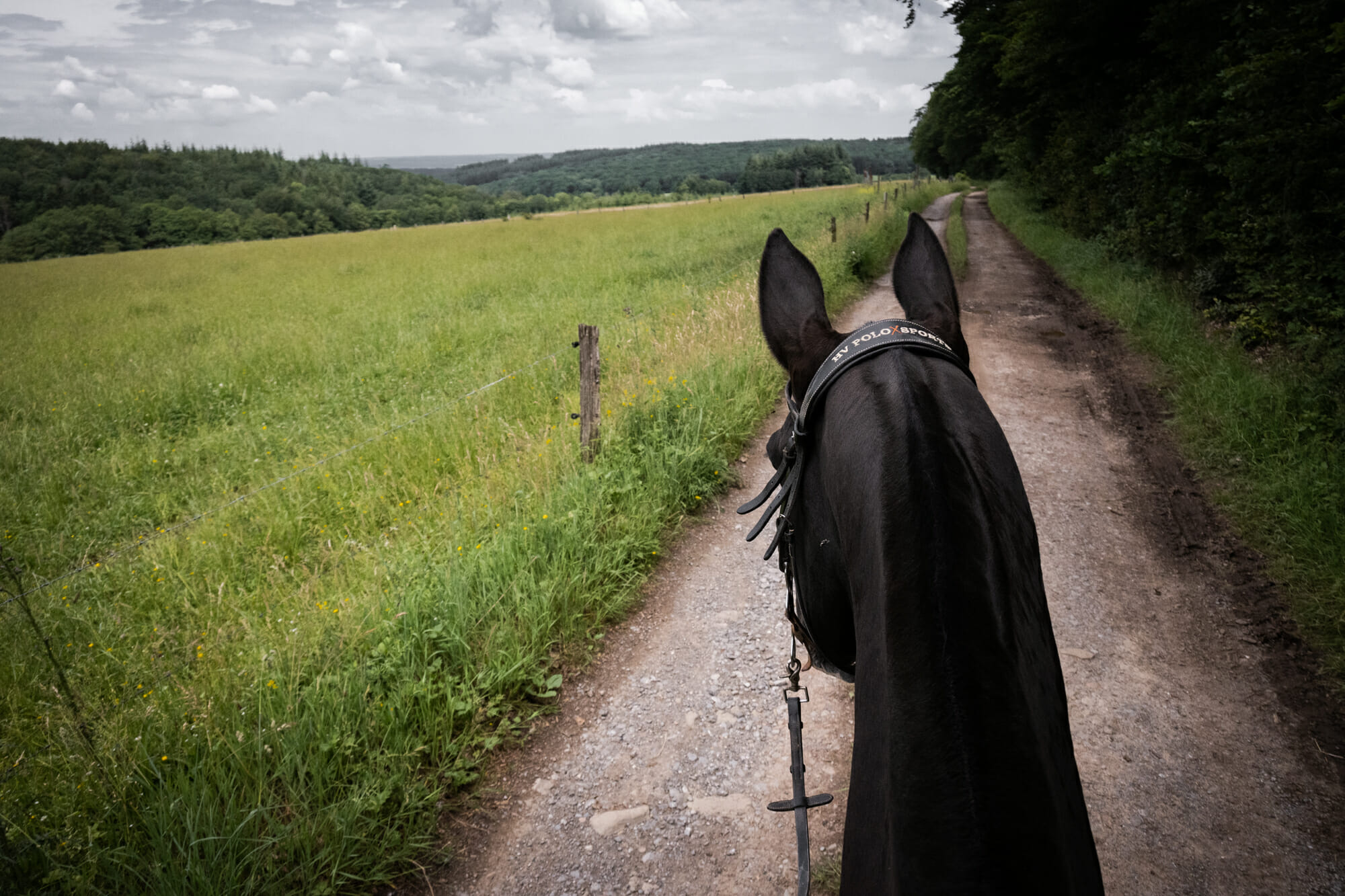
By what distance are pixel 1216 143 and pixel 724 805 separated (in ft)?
32.8

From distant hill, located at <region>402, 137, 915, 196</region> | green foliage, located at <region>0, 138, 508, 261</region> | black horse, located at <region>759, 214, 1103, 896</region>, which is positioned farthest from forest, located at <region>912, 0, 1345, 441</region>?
distant hill, located at <region>402, 137, 915, 196</region>

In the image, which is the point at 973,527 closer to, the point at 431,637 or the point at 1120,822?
the point at 1120,822

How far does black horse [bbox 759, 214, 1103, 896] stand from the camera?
67cm

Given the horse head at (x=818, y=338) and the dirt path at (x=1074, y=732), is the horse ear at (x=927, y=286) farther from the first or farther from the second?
the dirt path at (x=1074, y=732)

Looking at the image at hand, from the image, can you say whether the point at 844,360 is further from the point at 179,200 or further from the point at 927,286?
the point at 179,200

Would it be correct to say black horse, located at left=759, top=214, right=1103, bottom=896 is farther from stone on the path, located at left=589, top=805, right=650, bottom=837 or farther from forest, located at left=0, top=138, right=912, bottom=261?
forest, located at left=0, top=138, right=912, bottom=261

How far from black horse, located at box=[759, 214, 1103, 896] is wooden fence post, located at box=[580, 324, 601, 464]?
4015mm

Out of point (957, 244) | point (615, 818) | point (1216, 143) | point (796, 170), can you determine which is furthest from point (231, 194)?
point (615, 818)

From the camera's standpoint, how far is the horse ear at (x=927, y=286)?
1486mm

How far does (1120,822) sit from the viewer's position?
2492mm

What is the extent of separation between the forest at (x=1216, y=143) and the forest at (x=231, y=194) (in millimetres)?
24635

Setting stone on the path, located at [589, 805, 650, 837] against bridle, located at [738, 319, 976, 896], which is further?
stone on the path, located at [589, 805, 650, 837]

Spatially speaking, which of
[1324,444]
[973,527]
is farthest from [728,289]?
[973,527]

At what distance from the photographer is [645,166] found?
515 feet
